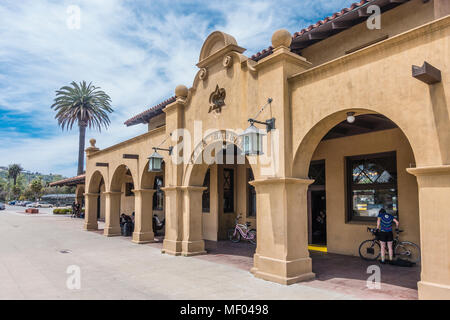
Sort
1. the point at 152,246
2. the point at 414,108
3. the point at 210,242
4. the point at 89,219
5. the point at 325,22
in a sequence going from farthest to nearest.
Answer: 1. the point at 89,219
2. the point at 210,242
3. the point at 152,246
4. the point at 325,22
5. the point at 414,108

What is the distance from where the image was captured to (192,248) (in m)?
10.7

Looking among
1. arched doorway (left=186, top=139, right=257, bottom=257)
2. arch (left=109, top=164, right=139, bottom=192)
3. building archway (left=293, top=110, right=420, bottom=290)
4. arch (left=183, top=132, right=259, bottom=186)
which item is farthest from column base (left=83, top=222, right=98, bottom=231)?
building archway (left=293, top=110, right=420, bottom=290)

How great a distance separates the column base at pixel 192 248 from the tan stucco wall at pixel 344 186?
13.5ft

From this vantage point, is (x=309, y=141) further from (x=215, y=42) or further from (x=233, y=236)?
(x=233, y=236)

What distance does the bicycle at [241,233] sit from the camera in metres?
12.7

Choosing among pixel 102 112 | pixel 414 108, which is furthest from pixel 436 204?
pixel 102 112

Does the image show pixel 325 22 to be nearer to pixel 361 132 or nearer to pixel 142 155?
pixel 361 132

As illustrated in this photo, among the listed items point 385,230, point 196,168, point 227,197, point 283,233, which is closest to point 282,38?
point 283,233

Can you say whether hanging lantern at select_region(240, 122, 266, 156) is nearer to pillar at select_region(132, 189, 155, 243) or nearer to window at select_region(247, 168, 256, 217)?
window at select_region(247, 168, 256, 217)

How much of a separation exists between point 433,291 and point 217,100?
265 inches

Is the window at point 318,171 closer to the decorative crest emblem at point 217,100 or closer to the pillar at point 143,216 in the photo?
the decorative crest emblem at point 217,100

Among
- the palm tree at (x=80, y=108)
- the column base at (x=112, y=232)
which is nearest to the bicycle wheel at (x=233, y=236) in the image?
the column base at (x=112, y=232)
